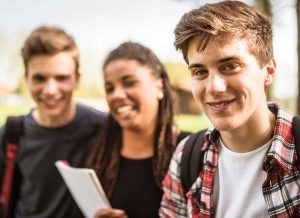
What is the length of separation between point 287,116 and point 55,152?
178cm

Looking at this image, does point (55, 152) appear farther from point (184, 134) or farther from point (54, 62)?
point (184, 134)

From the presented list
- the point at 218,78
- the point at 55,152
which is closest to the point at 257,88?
the point at 218,78

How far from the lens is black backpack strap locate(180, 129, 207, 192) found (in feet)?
6.29

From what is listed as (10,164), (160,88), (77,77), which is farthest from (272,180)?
(10,164)

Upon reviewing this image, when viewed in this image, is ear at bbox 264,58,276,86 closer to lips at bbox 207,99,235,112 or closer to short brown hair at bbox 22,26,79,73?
lips at bbox 207,99,235,112

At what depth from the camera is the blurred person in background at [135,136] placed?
2.54 metres

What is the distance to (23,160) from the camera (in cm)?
296

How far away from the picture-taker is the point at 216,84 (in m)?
1.66

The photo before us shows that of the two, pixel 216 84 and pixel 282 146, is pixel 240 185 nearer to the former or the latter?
pixel 282 146

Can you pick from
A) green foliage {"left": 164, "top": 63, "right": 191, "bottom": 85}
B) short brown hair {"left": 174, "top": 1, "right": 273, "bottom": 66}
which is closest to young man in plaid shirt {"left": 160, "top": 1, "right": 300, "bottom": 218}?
short brown hair {"left": 174, "top": 1, "right": 273, "bottom": 66}

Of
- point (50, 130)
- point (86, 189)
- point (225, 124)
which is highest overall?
point (50, 130)

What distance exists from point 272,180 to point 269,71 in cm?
52

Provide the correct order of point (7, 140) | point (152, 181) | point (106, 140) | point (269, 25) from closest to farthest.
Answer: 1. point (269, 25)
2. point (152, 181)
3. point (106, 140)
4. point (7, 140)

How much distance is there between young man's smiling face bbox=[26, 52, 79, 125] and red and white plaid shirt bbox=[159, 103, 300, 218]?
4.18 feet
